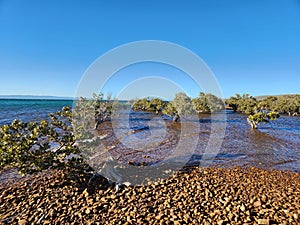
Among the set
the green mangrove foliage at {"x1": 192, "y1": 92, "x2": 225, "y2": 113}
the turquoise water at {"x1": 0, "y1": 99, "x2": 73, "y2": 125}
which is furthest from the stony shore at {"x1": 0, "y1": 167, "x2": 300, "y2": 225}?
the green mangrove foliage at {"x1": 192, "y1": 92, "x2": 225, "y2": 113}

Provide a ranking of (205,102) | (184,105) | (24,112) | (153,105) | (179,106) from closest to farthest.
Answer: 1. (179,106)
2. (184,105)
3. (205,102)
4. (24,112)
5. (153,105)

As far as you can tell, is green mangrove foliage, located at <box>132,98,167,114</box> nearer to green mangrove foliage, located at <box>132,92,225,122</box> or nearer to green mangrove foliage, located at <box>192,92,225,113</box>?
green mangrove foliage, located at <box>132,92,225,122</box>

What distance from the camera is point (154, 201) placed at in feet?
19.1

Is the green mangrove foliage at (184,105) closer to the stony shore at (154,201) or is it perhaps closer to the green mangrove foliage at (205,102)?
the green mangrove foliage at (205,102)

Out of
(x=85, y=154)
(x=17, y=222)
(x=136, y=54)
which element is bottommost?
(x=17, y=222)

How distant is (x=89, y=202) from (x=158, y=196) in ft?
7.07

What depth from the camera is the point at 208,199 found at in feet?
19.2

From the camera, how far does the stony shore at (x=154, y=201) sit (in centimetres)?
502

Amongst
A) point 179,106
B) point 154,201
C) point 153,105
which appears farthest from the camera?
point 153,105

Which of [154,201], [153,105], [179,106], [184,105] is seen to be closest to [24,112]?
[153,105]

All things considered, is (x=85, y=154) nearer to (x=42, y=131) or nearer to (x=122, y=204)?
(x=42, y=131)

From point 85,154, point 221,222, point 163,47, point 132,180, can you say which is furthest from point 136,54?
point 221,222

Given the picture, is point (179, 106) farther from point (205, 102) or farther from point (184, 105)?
point (205, 102)

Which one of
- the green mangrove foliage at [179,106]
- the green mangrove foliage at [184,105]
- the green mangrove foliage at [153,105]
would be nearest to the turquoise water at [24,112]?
the green mangrove foliage at [179,106]
